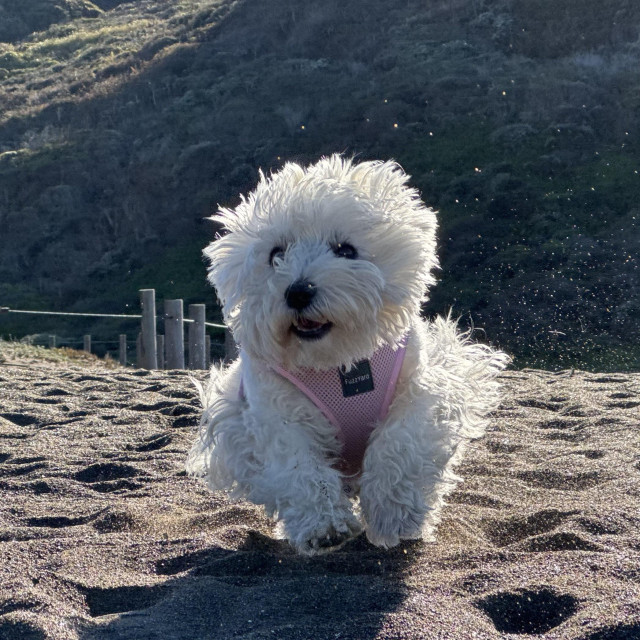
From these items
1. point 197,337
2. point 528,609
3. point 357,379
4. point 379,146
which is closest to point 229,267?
point 357,379

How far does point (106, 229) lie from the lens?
32.8 metres

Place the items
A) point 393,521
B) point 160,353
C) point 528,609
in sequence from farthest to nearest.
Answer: point 160,353, point 393,521, point 528,609

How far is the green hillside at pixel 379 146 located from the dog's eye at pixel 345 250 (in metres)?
12.9

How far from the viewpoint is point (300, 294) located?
338 cm

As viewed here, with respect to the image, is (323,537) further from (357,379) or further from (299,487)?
(357,379)

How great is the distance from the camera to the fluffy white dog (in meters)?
3.49

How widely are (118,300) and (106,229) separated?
536cm

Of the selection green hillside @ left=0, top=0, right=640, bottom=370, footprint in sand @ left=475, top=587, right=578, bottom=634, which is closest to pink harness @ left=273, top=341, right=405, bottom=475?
footprint in sand @ left=475, top=587, right=578, bottom=634

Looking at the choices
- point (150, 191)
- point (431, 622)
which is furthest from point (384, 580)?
point (150, 191)

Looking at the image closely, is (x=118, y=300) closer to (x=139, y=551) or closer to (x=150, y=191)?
(x=150, y=191)

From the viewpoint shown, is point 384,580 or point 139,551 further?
point 139,551

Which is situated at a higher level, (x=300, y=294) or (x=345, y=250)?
(x=345, y=250)

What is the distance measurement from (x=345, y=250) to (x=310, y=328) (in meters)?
0.33

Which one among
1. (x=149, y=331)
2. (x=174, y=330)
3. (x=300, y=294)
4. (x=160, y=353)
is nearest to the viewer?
(x=300, y=294)
